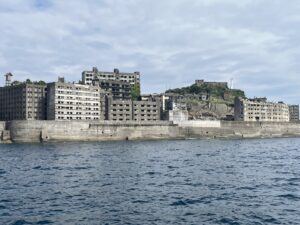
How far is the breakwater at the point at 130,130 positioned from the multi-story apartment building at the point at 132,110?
11012 millimetres

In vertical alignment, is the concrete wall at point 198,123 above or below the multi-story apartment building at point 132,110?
below

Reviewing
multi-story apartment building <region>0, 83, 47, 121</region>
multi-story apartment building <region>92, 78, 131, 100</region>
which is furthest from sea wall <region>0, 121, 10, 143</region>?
multi-story apartment building <region>92, 78, 131, 100</region>

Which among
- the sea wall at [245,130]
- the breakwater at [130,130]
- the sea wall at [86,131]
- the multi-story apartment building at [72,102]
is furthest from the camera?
the sea wall at [245,130]

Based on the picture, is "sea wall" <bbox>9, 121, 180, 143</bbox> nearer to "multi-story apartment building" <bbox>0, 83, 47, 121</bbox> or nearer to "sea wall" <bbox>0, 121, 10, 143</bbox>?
"sea wall" <bbox>0, 121, 10, 143</bbox>

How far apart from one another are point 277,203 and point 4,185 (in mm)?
Answer: 22295

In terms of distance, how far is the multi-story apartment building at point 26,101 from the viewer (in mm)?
139625

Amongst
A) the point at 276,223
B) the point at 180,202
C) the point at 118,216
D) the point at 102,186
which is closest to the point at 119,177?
the point at 102,186

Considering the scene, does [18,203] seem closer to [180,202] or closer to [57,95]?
[180,202]

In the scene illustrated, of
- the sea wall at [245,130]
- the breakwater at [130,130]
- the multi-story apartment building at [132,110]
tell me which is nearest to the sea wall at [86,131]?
the breakwater at [130,130]

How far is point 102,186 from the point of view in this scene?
35.3 metres

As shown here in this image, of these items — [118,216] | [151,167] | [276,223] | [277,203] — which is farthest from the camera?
[151,167]

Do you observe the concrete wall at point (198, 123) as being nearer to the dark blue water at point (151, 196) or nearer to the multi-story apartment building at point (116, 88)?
the multi-story apartment building at point (116, 88)

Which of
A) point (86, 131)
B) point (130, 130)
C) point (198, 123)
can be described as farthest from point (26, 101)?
point (198, 123)

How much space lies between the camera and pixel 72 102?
14275 centimetres
